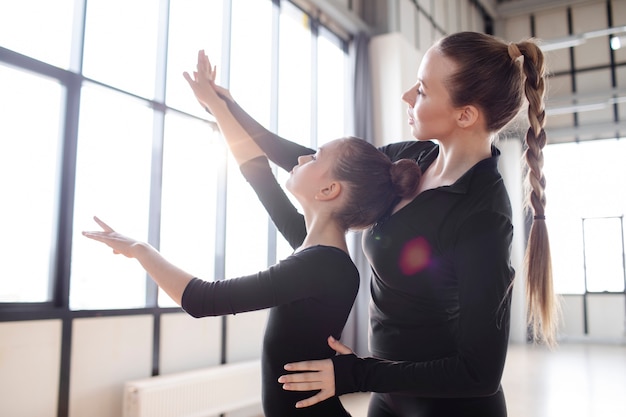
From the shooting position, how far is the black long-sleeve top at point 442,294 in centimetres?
94

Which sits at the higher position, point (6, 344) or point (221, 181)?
point (221, 181)

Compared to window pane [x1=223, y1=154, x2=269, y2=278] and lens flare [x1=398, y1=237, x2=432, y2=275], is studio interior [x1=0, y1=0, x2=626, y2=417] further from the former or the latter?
lens flare [x1=398, y1=237, x2=432, y2=275]

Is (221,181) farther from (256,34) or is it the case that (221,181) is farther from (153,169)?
(256,34)

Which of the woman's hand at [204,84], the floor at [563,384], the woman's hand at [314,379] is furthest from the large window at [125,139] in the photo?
the woman's hand at [314,379]

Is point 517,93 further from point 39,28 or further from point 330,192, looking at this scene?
point 39,28

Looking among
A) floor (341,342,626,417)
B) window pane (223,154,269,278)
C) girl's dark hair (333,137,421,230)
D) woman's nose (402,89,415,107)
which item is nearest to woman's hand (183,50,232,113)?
girl's dark hair (333,137,421,230)

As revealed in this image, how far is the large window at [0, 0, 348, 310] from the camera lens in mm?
2607

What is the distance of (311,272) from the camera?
112 centimetres

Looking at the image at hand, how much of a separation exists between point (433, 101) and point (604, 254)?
8.04 meters

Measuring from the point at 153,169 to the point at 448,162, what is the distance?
7.73 feet

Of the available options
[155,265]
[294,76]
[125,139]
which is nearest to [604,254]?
[294,76]

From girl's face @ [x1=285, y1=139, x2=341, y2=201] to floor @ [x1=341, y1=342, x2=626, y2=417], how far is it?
7.67ft

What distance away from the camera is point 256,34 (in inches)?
164

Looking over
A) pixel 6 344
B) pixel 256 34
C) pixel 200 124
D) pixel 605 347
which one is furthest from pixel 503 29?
pixel 6 344
